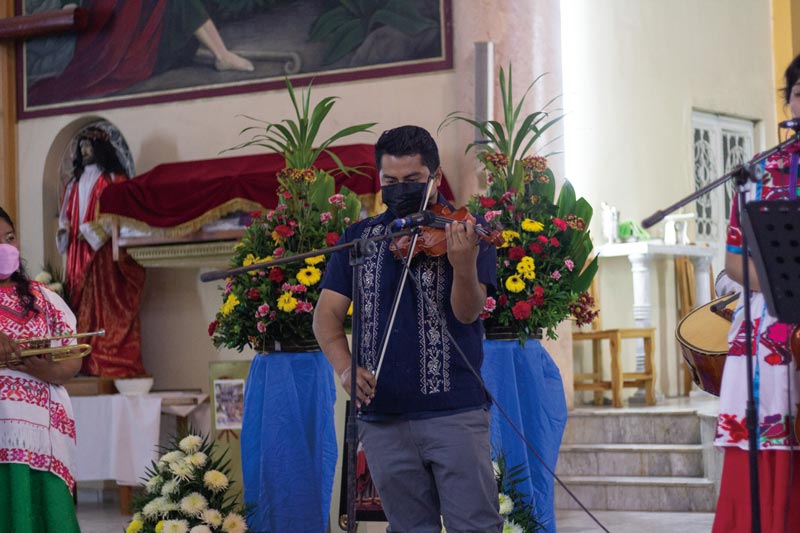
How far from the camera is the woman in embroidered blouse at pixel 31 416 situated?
472cm

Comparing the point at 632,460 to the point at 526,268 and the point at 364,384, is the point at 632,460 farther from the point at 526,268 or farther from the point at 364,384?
the point at 364,384

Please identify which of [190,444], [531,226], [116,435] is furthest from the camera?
[116,435]

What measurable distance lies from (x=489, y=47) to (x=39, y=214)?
422 centimetres

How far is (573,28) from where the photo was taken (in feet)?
34.9

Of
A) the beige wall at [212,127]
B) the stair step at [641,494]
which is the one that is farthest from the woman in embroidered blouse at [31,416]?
the beige wall at [212,127]

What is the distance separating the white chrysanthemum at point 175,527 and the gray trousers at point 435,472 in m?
2.34

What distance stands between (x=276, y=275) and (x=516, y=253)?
1107 mm

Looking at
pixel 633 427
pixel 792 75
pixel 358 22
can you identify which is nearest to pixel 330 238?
pixel 792 75

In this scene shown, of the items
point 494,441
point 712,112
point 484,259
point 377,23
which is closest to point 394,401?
point 484,259

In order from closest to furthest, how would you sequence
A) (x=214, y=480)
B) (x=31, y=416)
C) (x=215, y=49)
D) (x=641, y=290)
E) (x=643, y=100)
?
(x=31, y=416)
(x=214, y=480)
(x=215, y=49)
(x=641, y=290)
(x=643, y=100)

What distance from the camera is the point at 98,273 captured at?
30.6 feet

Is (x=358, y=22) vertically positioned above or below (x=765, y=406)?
above

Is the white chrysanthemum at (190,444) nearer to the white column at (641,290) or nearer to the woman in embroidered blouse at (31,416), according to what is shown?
the woman in embroidered blouse at (31,416)

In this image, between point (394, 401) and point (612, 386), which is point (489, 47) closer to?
point (612, 386)
